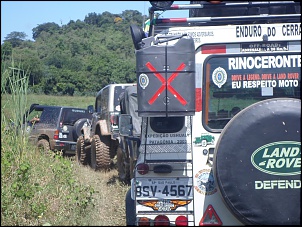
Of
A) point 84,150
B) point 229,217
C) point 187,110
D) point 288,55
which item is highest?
point 288,55

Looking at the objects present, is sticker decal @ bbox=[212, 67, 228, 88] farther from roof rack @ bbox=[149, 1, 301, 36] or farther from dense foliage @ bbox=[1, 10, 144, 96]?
dense foliage @ bbox=[1, 10, 144, 96]

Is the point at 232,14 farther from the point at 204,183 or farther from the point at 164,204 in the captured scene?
the point at 164,204

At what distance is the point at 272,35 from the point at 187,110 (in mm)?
1120

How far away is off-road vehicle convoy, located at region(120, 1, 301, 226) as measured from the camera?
14.6ft

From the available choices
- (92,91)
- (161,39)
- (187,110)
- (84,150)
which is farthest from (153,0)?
(92,91)

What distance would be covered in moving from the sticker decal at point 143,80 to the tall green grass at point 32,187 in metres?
1.71

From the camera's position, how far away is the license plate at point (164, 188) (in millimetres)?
4953

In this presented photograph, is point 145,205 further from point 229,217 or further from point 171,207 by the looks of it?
point 229,217

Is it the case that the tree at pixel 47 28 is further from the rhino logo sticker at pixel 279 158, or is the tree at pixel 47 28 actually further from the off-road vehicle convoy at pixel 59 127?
the rhino logo sticker at pixel 279 158

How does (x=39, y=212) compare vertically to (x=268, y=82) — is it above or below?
below

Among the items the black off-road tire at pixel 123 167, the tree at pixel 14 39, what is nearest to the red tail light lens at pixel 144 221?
the tree at pixel 14 39

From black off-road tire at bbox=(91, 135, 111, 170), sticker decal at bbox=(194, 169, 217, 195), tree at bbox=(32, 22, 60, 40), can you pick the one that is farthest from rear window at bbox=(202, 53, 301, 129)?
tree at bbox=(32, 22, 60, 40)

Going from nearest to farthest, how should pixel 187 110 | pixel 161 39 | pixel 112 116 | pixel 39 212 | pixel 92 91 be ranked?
pixel 187 110 < pixel 161 39 < pixel 39 212 < pixel 112 116 < pixel 92 91

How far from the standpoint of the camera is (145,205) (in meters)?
4.99
